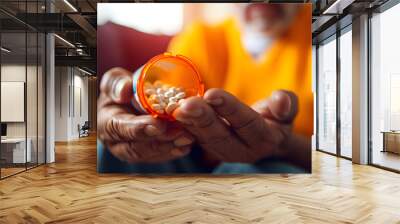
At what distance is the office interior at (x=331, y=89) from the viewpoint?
21.3 feet

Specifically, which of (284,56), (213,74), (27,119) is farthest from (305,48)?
(27,119)

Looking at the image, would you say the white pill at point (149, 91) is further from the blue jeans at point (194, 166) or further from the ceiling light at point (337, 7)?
the ceiling light at point (337, 7)

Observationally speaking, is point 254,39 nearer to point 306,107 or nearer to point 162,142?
point 306,107

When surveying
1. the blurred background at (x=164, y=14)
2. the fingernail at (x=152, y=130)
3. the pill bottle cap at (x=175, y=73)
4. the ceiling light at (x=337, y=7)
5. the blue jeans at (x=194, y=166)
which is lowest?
the blue jeans at (x=194, y=166)

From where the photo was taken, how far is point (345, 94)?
9.30 meters

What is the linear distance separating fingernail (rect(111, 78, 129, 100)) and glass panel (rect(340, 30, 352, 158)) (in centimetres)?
517

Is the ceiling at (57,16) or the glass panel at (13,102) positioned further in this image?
the ceiling at (57,16)

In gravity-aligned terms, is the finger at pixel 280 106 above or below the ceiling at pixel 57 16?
below

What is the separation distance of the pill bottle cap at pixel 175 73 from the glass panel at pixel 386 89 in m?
3.58

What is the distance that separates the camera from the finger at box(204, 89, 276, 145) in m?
6.34

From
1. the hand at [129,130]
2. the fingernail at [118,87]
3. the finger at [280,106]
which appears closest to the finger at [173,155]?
the hand at [129,130]

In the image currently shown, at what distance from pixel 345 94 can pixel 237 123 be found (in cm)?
411

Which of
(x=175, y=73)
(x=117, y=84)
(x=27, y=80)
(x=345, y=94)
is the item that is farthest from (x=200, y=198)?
(x=345, y=94)

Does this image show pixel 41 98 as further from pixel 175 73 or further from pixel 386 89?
pixel 386 89
